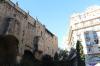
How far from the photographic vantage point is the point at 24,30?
3644cm

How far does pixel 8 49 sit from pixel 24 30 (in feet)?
20.2

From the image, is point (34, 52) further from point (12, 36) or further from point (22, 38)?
point (12, 36)

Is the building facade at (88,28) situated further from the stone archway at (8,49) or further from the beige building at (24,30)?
the stone archway at (8,49)

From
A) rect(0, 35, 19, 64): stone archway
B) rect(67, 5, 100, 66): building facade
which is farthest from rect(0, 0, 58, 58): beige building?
rect(67, 5, 100, 66): building facade

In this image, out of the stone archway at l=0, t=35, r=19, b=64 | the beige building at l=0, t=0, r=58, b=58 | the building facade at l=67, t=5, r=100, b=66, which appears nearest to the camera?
the stone archway at l=0, t=35, r=19, b=64

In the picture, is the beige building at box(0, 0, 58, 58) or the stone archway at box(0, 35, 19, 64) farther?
the beige building at box(0, 0, 58, 58)

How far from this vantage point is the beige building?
104 feet

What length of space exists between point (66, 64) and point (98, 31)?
1063cm

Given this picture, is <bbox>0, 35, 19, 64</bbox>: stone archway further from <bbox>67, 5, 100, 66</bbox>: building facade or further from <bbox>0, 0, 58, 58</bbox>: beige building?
<bbox>67, 5, 100, 66</bbox>: building facade

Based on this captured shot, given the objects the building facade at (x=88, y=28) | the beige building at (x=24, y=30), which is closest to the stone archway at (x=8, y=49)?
the beige building at (x=24, y=30)

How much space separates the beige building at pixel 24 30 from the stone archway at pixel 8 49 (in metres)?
0.89

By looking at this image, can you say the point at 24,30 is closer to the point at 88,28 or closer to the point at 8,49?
the point at 8,49

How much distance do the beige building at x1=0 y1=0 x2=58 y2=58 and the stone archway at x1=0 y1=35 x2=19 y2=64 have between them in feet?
2.91

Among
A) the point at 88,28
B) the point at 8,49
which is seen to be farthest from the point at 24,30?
the point at 88,28
